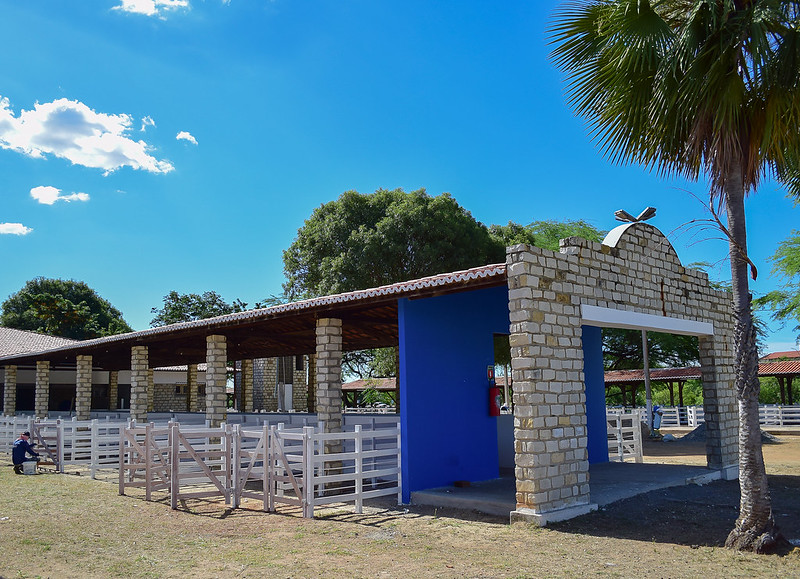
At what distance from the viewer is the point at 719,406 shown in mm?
12641

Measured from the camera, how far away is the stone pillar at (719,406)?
12.6 metres

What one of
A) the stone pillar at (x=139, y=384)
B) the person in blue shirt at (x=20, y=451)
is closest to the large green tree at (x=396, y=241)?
the stone pillar at (x=139, y=384)

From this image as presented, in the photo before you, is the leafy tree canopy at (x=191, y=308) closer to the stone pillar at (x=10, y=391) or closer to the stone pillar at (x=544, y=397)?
the stone pillar at (x=10, y=391)

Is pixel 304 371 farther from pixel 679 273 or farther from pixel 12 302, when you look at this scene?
pixel 12 302

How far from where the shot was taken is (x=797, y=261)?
24.7 m

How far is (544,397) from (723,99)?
166 inches

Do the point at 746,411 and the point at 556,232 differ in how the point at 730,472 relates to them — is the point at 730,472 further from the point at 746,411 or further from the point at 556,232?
the point at 556,232

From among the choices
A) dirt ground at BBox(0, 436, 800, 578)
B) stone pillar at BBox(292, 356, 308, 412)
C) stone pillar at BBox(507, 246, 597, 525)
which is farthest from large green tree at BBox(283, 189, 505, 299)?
stone pillar at BBox(507, 246, 597, 525)

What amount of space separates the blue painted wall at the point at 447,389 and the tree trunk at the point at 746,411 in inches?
190

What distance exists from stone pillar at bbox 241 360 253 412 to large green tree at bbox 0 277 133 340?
72.3 feet

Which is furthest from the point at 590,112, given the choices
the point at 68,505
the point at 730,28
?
the point at 68,505

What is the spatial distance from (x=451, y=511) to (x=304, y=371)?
2018cm

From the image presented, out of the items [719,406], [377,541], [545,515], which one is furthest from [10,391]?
[719,406]

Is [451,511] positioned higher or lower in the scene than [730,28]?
lower
